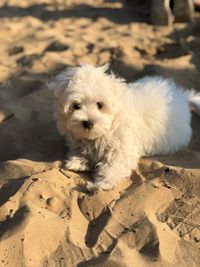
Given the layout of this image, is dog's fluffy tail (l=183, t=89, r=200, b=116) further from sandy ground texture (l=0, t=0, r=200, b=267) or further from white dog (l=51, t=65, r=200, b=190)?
white dog (l=51, t=65, r=200, b=190)

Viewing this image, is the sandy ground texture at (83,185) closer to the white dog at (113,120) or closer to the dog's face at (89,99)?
the white dog at (113,120)

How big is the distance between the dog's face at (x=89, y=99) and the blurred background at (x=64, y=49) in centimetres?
→ 73

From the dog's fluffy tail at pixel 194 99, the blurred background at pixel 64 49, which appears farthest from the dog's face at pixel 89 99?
the dog's fluffy tail at pixel 194 99

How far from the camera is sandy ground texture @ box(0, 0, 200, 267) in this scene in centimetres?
347

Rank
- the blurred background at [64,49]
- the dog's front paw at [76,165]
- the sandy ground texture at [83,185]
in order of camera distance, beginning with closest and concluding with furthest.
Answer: the sandy ground texture at [83,185] < the dog's front paw at [76,165] < the blurred background at [64,49]

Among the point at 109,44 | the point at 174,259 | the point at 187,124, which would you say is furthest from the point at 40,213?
the point at 109,44

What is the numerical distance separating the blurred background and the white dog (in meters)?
0.53

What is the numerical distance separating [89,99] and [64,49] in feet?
9.96

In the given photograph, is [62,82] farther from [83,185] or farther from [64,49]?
[64,49]

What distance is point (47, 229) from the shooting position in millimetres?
3613

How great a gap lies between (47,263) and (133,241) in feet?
2.00

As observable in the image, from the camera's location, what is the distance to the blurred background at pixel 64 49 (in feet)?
17.8

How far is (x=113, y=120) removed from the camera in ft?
14.2

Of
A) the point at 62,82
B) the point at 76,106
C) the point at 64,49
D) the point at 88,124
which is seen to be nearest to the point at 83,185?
the point at 88,124
